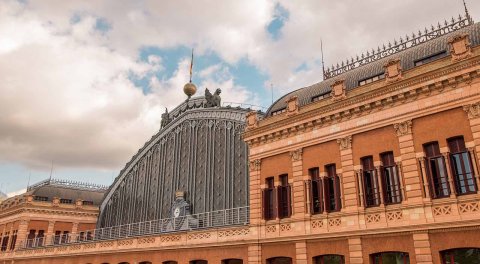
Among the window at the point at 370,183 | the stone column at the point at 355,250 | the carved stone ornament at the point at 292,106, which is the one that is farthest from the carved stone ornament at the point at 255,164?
the stone column at the point at 355,250

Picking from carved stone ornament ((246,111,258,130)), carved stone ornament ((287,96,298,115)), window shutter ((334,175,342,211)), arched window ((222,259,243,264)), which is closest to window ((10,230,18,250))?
arched window ((222,259,243,264))

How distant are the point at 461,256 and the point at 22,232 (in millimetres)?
60535

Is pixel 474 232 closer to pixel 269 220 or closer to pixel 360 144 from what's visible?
pixel 360 144

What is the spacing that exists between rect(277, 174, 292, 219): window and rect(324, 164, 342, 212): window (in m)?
3.07

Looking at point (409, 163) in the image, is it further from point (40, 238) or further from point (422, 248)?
point (40, 238)

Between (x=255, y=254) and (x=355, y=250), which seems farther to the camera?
(x=255, y=254)

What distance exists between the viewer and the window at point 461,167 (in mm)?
19453

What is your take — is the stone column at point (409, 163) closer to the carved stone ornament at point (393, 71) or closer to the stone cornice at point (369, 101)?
the stone cornice at point (369, 101)

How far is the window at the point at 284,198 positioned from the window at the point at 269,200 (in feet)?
2.21

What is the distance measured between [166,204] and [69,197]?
2995 centimetres

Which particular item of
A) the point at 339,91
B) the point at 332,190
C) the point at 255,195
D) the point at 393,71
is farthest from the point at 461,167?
the point at 255,195

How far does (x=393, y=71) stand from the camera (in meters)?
23.0

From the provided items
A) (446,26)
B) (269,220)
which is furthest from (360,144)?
(446,26)

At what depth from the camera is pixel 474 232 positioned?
18391mm
